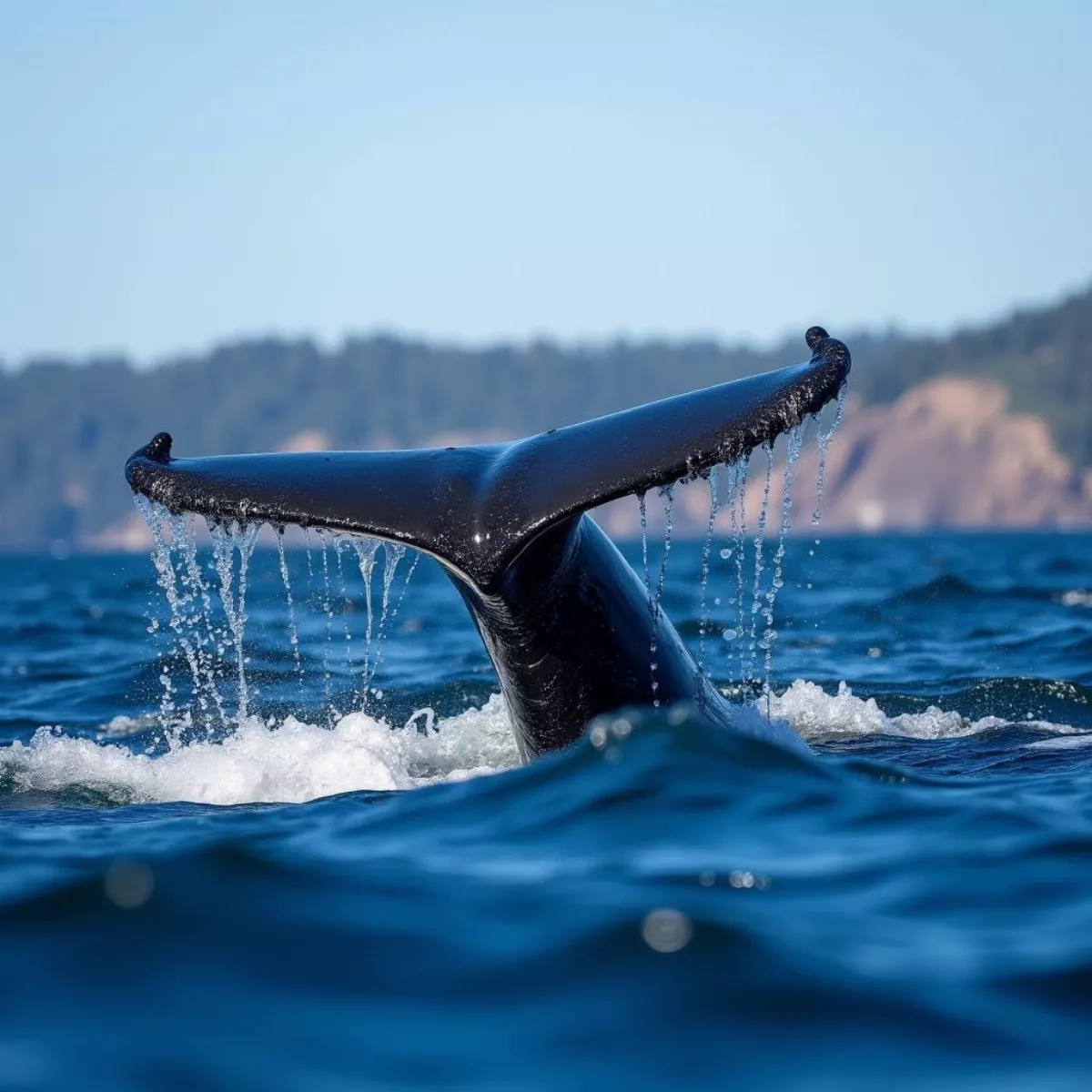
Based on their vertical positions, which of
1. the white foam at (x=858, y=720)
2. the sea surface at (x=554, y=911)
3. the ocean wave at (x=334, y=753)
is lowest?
the white foam at (x=858, y=720)

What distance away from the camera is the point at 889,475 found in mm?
135875

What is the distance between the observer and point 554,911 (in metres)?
4.40

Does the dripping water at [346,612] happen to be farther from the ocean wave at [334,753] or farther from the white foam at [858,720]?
the white foam at [858,720]

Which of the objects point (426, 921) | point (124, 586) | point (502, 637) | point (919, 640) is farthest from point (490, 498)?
point (124, 586)

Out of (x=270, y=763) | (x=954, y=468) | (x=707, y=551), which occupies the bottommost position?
(x=954, y=468)

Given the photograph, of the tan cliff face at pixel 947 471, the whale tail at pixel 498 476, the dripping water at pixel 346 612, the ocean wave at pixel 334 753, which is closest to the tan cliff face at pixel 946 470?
the tan cliff face at pixel 947 471

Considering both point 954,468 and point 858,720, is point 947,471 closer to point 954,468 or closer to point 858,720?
point 954,468

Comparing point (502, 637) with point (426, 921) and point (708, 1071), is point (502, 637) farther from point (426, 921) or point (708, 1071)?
point (708, 1071)

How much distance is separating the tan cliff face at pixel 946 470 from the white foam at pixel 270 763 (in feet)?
394

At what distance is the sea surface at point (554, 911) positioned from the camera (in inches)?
139

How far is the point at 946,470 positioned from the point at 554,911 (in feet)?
439

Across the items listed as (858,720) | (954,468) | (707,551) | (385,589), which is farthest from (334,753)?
(954,468)

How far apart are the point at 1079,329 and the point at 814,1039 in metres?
162

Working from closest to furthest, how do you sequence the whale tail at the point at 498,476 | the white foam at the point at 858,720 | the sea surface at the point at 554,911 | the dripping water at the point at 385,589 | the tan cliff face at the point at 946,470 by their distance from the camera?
the sea surface at the point at 554,911, the whale tail at the point at 498,476, the dripping water at the point at 385,589, the white foam at the point at 858,720, the tan cliff face at the point at 946,470
